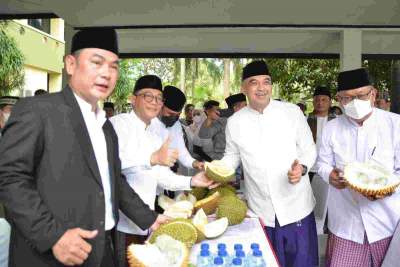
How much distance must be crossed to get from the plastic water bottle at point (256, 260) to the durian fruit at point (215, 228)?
0.45m

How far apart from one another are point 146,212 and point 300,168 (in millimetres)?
1076

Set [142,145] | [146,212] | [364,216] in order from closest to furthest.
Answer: [146,212], [364,216], [142,145]

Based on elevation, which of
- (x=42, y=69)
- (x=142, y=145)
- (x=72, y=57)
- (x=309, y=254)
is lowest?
(x=309, y=254)

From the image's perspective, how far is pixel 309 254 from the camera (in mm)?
2879

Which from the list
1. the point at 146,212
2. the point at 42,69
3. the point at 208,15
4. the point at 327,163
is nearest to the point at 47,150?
the point at 146,212

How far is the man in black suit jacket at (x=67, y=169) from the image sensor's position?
147cm

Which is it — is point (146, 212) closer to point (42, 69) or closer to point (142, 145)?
point (142, 145)

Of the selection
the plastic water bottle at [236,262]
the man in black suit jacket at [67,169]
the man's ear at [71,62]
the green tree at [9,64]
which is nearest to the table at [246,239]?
the plastic water bottle at [236,262]

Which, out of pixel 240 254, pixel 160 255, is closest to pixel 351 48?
pixel 240 254

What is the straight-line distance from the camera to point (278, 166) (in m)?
2.89

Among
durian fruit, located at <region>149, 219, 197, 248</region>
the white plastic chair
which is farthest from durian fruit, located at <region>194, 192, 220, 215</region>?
the white plastic chair

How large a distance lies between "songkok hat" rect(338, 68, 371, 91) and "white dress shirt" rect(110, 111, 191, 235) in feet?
4.01

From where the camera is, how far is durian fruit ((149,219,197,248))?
6.78ft

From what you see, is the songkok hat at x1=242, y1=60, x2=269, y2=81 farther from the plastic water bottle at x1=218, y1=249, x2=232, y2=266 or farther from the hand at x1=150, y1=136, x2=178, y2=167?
the plastic water bottle at x1=218, y1=249, x2=232, y2=266
